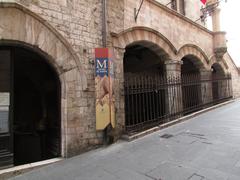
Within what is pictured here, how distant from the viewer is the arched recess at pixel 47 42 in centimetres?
367

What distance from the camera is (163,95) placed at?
8.33 m

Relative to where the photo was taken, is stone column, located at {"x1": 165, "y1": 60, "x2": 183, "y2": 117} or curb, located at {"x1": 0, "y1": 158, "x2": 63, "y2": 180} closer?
curb, located at {"x1": 0, "y1": 158, "x2": 63, "y2": 180}

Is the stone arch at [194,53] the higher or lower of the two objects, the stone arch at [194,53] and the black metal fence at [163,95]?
the higher

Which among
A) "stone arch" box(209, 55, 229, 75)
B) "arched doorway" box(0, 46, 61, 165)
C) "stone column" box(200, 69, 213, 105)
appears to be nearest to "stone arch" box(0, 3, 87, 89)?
"arched doorway" box(0, 46, 61, 165)

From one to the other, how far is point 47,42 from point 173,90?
16.8 feet

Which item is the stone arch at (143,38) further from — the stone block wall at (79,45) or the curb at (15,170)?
the curb at (15,170)

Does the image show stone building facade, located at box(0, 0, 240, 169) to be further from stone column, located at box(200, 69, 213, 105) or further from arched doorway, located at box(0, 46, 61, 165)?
stone column, located at box(200, 69, 213, 105)

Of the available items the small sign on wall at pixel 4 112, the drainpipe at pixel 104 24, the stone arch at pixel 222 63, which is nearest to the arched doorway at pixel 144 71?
the drainpipe at pixel 104 24

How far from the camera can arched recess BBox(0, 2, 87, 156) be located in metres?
3.67

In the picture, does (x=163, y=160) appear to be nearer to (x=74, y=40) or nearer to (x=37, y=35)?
(x=74, y=40)

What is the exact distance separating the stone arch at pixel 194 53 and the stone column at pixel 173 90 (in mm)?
648

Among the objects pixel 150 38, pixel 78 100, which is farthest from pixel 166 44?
pixel 78 100

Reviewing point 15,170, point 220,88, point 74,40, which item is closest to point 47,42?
point 74,40

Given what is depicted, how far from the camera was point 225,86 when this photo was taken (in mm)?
11734
